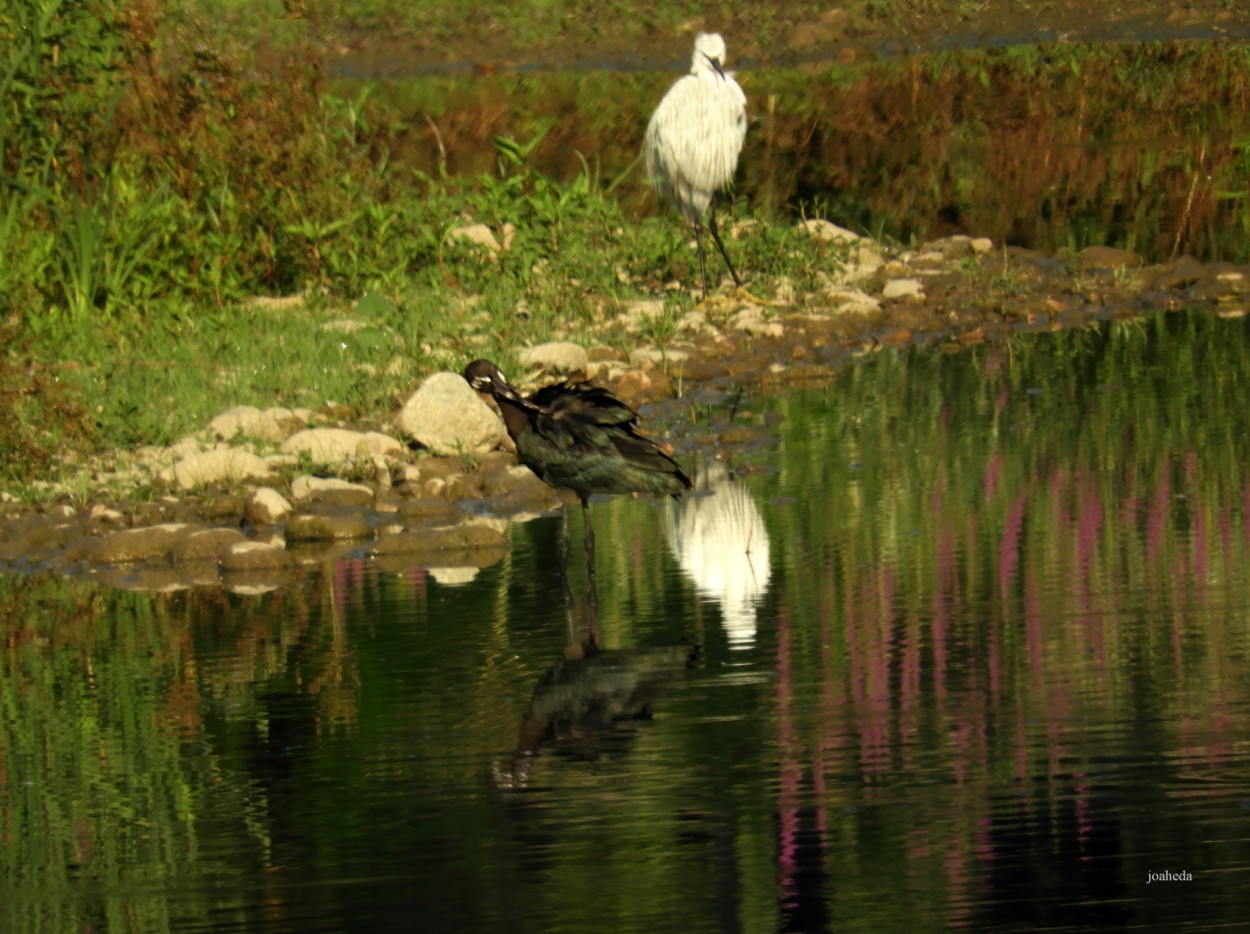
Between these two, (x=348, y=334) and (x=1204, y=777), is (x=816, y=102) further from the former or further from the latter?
(x=1204, y=777)

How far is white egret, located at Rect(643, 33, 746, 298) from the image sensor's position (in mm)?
13164

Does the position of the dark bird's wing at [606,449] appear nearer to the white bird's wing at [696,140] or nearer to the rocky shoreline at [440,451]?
the rocky shoreline at [440,451]

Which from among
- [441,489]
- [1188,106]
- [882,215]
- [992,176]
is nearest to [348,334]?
[441,489]

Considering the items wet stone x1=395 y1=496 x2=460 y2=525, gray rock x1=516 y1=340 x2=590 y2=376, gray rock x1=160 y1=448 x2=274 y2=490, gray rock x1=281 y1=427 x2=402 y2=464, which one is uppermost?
gray rock x1=516 y1=340 x2=590 y2=376

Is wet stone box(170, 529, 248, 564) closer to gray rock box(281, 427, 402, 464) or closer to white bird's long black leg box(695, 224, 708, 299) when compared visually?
gray rock box(281, 427, 402, 464)

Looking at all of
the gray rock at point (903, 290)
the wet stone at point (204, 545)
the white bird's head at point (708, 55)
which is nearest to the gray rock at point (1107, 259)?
the gray rock at point (903, 290)

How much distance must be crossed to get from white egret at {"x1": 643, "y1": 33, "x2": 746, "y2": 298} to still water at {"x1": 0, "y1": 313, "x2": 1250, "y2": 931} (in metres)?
4.22

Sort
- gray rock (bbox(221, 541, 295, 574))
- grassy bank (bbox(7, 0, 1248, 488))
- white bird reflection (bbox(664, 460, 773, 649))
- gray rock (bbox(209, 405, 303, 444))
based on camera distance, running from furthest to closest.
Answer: grassy bank (bbox(7, 0, 1248, 488)), gray rock (bbox(209, 405, 303, 444)), gray rock (bbox(221, 541, 295, 574)), white bird reflection (bbox(664, 460, 773, 649))

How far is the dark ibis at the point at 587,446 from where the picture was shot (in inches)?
286

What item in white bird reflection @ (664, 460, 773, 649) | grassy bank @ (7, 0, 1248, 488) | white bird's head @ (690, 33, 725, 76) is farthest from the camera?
white bird's head @ (690, 33, 725, 76)

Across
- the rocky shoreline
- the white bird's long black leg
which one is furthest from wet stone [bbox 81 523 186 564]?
the white bird's long black leg

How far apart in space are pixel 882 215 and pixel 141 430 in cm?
808

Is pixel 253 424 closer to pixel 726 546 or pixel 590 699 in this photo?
pixel 726 546

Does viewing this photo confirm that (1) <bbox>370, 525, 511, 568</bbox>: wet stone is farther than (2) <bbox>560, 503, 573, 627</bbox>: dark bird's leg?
Yes
